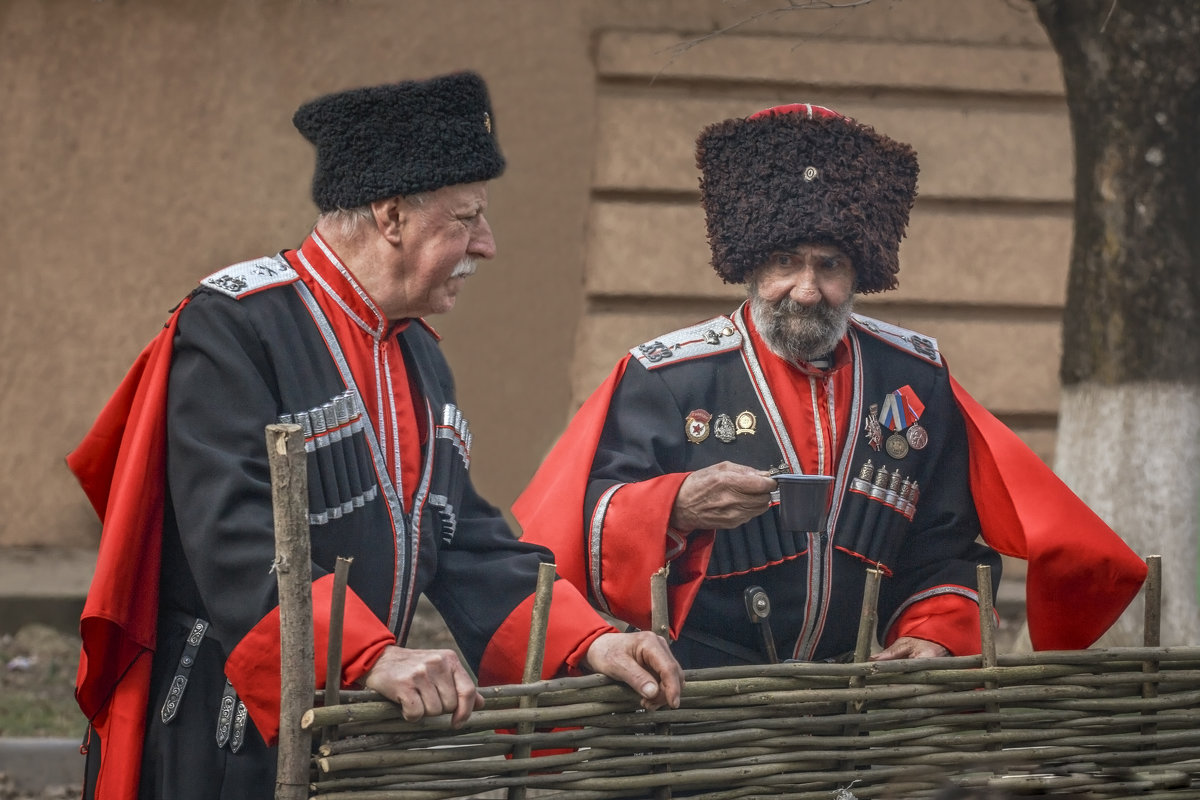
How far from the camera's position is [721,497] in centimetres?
302

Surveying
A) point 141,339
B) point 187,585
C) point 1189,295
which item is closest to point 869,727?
point 187,585

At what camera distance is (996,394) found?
732 centimetres

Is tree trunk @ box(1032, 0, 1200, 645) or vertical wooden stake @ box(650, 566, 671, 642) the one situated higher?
tree trunk @ box(1032, 0, 1200, 645)

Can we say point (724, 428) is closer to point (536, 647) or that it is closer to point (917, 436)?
point (917, 436)

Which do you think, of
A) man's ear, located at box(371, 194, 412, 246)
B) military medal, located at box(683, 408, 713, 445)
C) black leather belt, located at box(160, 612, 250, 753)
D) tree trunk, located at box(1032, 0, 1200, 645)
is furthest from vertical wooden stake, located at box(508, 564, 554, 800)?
tree trunk, located at box(1032, 0, 1200, 645)

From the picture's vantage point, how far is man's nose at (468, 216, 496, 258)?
2801 millimetres

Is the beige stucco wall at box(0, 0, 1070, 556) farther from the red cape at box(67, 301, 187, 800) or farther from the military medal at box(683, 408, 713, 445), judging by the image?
the red cape at box(67, 301, 187, 800)

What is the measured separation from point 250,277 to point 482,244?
0.44 metres

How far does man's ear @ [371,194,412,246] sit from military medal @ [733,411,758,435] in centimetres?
93

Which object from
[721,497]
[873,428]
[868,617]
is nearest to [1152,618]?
[868,617]

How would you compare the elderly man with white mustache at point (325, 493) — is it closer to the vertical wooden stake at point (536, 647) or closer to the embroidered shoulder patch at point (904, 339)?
the vertical wooden stake at point (536, 647)

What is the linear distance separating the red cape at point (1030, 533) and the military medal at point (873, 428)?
0.75 feet

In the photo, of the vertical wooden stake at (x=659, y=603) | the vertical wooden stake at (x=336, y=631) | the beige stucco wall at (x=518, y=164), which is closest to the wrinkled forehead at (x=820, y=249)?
the vertical wooden stake at (x=659, y=603)

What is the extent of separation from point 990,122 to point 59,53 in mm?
4382
